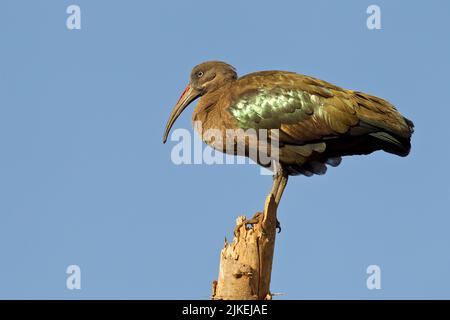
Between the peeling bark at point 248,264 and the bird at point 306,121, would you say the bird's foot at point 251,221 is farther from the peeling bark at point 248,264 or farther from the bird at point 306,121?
the bird at point 306,121

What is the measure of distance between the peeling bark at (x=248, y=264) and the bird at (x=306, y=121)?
1693 millimetres

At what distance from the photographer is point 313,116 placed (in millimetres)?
13195

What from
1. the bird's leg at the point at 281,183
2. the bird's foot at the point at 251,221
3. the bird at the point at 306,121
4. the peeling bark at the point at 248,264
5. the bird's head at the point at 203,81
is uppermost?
A: the bird's head at the point at 203,81

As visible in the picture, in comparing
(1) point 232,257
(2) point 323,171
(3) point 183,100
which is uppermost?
(3) point 183,100

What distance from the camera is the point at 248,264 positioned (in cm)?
1127

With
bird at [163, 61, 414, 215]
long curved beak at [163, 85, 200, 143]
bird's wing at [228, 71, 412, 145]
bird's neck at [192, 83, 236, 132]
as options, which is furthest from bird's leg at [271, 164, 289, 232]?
long curved beak at [163, 85, 200, 143]

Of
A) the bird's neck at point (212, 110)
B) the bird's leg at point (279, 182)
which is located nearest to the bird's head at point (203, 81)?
the bird's neck at point (212, 110)

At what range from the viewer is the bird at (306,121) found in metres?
13.1

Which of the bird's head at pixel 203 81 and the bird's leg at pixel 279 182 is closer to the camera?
the bird's leg at pixel 279 182

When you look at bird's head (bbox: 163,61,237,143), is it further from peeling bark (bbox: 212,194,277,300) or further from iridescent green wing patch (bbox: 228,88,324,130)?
Answer: peeling bark (bbox: 212,194,277,300)
